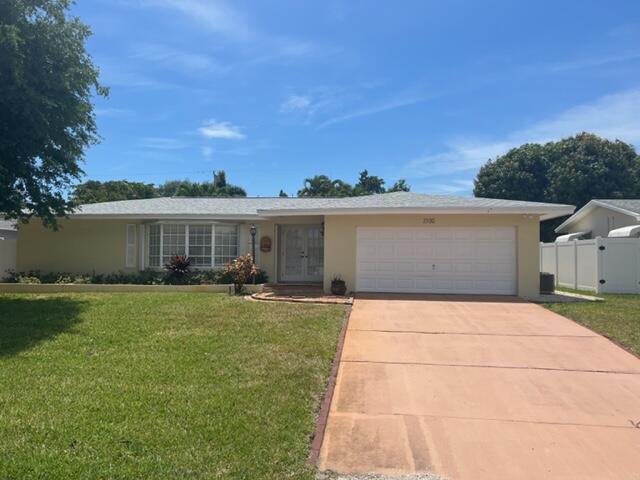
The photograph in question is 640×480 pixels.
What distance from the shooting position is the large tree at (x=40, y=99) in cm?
1088

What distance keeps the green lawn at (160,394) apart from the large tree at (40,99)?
4.20 m

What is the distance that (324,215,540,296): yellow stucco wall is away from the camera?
1456 centimetres

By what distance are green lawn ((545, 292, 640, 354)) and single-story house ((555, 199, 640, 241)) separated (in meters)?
7.29

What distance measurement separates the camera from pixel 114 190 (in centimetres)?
4347

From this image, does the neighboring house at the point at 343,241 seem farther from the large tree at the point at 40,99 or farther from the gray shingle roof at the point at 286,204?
the large tree at the point at 40,99

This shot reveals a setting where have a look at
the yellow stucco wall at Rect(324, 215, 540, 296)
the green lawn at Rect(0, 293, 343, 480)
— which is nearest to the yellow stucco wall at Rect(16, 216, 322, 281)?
the yellow stucco wall at Rect(324, 215, 540, 296)

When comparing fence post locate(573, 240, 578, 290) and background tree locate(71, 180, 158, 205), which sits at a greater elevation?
background tree locate(71, 180, 158, 205)

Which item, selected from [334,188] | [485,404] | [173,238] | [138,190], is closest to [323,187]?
[334,188]

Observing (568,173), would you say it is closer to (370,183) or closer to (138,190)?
(370,183)

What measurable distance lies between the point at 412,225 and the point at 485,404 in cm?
980

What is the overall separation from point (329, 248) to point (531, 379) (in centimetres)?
922

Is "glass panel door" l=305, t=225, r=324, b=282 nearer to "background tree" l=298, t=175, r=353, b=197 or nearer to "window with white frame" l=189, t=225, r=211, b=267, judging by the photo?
"window with white frame" l=189, t=225, r=211, b=267

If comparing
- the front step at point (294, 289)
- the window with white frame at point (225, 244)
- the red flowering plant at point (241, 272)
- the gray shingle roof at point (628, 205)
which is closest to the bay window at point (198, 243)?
the window with white frame at point (225, 244)

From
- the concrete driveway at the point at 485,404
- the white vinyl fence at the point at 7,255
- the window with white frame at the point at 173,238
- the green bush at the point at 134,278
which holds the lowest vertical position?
the concrete driveway at the point at 485,404
